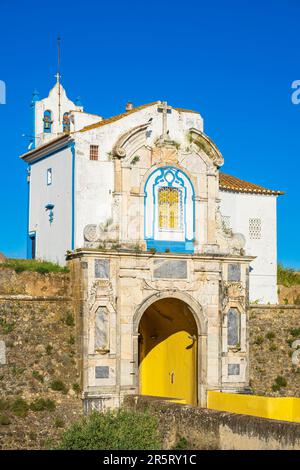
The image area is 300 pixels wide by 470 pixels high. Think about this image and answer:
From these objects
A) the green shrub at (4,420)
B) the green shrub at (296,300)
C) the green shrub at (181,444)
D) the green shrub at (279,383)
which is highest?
the green shrub at (296,300)

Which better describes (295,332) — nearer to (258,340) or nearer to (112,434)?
(258,340)

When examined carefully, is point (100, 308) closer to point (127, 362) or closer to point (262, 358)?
point (127, 362)

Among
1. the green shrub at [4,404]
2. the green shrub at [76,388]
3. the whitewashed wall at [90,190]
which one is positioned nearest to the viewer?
the green shrub at [4,404]

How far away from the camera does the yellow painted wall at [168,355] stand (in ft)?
127

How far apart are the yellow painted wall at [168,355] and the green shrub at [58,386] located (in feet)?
17.4

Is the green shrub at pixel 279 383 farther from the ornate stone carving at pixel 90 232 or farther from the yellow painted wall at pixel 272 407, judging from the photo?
the ornate stone carving at pixel 90 232

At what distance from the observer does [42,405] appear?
34.2m

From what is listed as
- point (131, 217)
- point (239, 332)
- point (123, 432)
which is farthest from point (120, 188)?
point (123, 432)

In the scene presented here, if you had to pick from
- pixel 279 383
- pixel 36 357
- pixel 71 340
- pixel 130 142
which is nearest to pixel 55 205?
pixel 130 142

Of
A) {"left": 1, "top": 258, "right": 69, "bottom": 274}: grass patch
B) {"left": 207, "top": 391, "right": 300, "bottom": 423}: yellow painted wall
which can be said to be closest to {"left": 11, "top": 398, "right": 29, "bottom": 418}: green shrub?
{"left": 1, "top": 258, "right": 69, "bottom": 274}: grass patch

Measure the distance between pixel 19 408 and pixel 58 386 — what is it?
1692 mm

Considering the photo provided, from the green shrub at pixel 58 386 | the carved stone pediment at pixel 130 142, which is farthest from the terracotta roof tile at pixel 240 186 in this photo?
the green shrub at pixel 58 386

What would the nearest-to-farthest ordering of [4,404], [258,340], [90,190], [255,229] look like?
1. [4,404]
2. [90,190]
3. [258,340]
4. [255,229]
